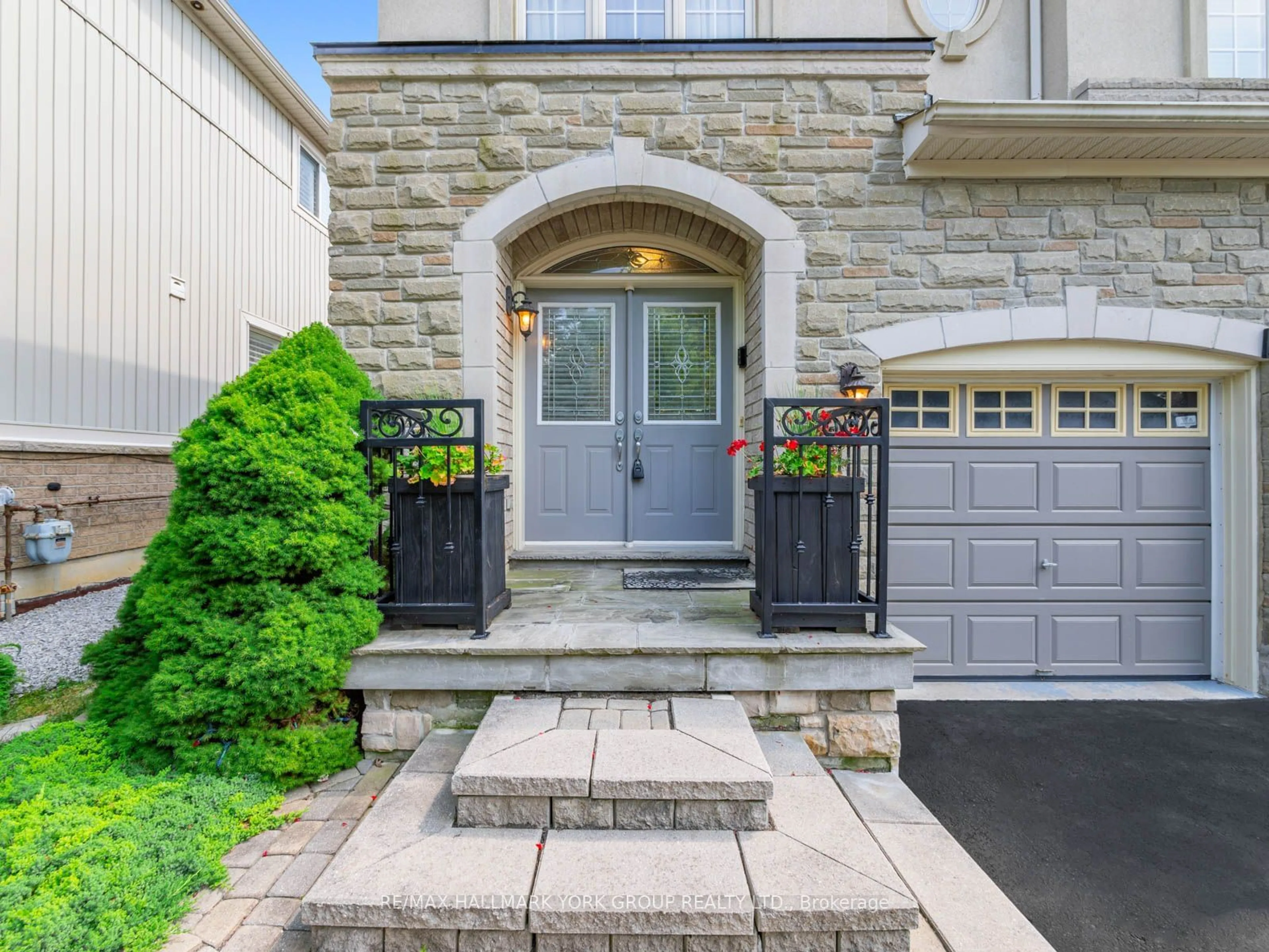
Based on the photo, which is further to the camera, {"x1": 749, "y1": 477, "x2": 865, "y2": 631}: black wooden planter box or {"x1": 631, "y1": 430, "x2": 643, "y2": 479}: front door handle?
{"x1": 631, "y1": 430, "x2": 643, "y2": 479}: front door handle

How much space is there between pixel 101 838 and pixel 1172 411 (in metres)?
5.70

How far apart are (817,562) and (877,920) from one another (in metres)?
1.36

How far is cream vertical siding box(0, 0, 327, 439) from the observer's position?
4.49 meters

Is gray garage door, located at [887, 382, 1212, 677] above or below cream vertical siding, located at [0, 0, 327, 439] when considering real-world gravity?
below

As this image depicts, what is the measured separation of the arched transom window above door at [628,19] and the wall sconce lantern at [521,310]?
1648 millimetres

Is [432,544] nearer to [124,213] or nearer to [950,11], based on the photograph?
[950,11]

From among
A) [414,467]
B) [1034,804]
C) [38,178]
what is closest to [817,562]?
[1034,804]

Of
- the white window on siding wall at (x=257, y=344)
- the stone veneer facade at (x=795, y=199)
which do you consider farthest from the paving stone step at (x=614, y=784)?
the white window on siding wall at (x=257, y=344)

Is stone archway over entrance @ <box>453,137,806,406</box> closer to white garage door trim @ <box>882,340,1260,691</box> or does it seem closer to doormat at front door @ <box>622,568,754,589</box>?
white garage door trim @ <box>882,340,1260,691</box>

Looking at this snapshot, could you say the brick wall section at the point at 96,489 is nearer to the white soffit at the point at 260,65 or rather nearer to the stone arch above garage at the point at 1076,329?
the white soffit at the point at 260,65

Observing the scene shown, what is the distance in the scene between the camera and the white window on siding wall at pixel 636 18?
384cm

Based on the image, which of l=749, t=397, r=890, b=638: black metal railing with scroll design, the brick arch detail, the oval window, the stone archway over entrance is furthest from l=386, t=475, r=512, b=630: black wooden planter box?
the oval window

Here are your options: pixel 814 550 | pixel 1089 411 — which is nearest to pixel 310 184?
pixel 814 550

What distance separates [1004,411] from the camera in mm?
3814
